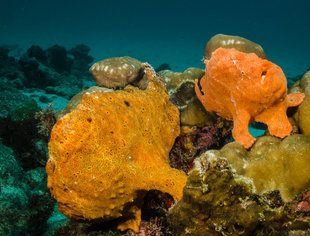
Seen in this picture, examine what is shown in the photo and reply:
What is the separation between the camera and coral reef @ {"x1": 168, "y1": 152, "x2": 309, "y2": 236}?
162 centimetres

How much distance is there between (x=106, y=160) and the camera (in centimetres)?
180

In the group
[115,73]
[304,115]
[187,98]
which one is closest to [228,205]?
[304,115]

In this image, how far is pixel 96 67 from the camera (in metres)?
Answer: 4.86

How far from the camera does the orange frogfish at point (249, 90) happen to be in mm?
1954

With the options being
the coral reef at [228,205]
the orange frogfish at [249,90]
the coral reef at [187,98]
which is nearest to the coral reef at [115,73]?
the coral reef at [187,98]

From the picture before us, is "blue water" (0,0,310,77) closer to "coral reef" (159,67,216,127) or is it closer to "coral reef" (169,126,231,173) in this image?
"coral reef" (159,67,216,127)

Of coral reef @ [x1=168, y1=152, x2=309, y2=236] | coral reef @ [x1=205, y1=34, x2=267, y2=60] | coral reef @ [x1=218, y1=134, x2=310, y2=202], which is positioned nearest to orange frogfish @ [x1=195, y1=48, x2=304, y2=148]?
coral reef @ [x1=218, y1=134, x2=310, y2=202]

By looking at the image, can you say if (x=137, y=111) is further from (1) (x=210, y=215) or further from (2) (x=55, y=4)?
(2) (x=55, y=4)

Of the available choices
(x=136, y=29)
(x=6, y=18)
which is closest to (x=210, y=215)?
(x=136, y=29)

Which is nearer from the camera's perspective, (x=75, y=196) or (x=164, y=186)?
(x=75, y=196)

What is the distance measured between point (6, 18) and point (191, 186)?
148 meters

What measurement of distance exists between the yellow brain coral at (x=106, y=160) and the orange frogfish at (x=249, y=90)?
101 cm

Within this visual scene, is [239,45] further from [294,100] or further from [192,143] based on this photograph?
[192,143]

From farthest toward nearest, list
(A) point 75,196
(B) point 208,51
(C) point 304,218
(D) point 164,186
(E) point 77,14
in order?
(E) point 77,14
(B) point 208,51
(D) point 164,186
(A) point 75,196
(C) point 304,218
